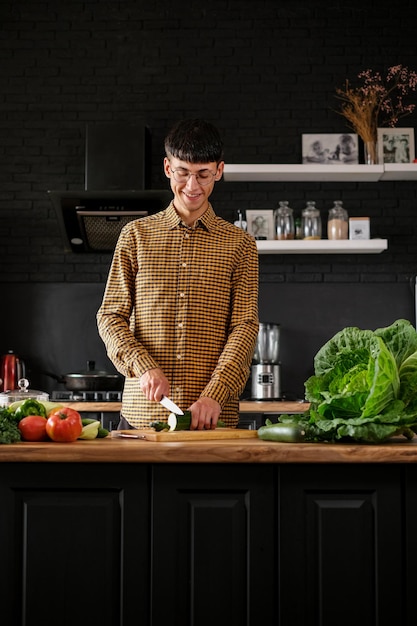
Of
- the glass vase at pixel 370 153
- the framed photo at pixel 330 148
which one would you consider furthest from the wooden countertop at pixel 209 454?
the framed photo at pixel 330 148

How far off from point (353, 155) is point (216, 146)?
10.4ft

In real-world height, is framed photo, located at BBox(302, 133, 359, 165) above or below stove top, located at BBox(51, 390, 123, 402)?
above

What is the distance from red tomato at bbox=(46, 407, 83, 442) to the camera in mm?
2270

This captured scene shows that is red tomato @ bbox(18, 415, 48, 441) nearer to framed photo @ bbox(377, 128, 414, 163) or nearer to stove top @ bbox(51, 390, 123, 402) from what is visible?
stove top @ bbox(51, 390, 123, 402)

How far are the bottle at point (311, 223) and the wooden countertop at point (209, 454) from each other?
11.4 ft

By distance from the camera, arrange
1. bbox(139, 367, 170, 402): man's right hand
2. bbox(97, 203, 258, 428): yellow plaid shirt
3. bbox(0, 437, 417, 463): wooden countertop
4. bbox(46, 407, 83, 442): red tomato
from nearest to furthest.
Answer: bbox(0, 437, 417, 463): wooden countertop → bbox(46, 407, 83, 442): red tomato → bbox(139, 367, 170, 402): man's right hand → bbox(97, 203, 258, 428): yellow plaid shirt

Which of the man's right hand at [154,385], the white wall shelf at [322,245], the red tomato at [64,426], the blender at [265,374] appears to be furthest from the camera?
the white wall shelf at [322,245]

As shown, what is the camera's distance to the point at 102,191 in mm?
5301

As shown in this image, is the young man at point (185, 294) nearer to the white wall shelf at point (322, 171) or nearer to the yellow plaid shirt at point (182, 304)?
the yellow plaid shirt at point (182, 304)

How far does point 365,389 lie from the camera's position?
2279mm
